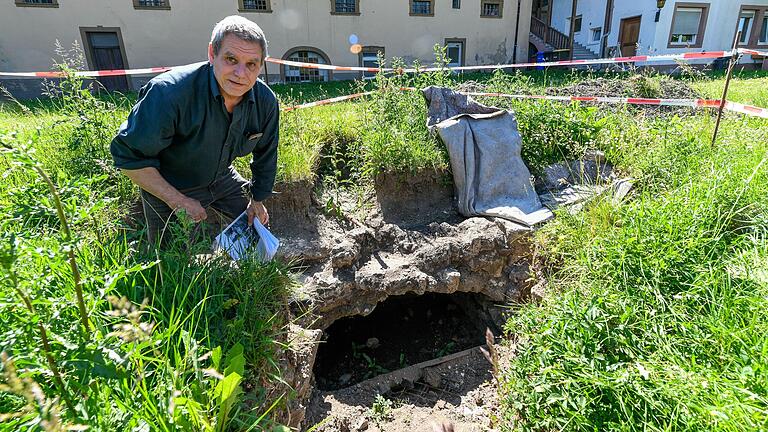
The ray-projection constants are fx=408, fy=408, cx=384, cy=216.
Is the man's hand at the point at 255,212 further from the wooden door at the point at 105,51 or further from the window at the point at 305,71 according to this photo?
the wooden door at the point at 105,51

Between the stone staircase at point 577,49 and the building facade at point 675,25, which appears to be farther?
the stone staircase at point 577,49

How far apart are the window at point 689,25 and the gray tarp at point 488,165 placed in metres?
16.6

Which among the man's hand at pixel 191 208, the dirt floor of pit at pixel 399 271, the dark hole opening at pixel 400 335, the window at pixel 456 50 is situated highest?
the window at pixel 456 50

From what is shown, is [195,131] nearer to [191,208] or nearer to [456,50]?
[191,208]

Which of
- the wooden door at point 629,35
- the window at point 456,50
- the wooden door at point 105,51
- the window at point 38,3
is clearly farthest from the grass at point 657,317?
the wooden door at point 629,35

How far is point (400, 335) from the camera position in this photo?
4453mm

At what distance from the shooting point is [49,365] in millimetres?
1351

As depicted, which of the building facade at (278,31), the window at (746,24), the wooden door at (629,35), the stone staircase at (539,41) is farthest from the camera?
the stone staircase at (539,41)

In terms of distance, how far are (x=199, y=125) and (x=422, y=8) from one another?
1600cm

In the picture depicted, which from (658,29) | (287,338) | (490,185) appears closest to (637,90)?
(490,185)

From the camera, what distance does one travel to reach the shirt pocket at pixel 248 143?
9.64ft

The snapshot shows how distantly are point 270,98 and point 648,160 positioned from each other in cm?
384

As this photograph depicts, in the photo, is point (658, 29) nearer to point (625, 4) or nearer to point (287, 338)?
point (625, 4)

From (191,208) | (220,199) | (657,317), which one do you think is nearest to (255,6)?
(220,199)
